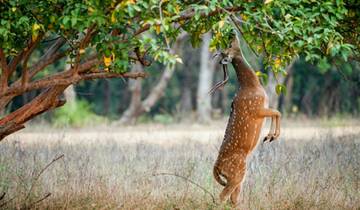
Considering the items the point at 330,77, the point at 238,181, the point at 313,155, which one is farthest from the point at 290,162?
the point at 330,77

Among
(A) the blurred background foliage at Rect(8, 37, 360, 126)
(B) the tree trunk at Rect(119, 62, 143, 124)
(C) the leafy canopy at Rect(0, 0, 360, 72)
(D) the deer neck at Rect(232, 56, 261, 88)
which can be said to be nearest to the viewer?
(C) the leafy canopy at Rect(0, 0, 360, 72)

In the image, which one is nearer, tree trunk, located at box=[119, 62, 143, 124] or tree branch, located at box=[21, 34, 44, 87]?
tree branch, located at box=[21, 34, 44, 87]

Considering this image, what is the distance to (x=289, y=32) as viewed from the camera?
7.05 meters

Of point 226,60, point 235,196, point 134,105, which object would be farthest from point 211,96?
point 226,60

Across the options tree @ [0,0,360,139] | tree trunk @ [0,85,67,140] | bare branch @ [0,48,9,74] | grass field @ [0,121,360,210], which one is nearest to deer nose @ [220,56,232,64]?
tree @ [0,0,360,139]

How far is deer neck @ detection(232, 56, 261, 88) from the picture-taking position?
8.21m

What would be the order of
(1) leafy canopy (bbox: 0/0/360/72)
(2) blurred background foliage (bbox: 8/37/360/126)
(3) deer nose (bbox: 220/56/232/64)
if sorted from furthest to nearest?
(2) blurred background foliage (bbox: 8/37/360/126), (3) deer nose (bbox: 220/56/232/64), (1) leafy canopy (bbox: 0/0/360/72)

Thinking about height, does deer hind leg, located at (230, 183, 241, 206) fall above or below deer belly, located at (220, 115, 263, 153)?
below

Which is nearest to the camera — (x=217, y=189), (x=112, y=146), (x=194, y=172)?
(x=217, y=189)

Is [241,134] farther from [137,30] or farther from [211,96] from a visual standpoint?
[211,96]

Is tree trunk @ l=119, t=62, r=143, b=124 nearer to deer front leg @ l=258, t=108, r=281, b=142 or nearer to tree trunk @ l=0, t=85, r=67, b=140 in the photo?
tree trunk @ l=0, t=85, r=67, b=140

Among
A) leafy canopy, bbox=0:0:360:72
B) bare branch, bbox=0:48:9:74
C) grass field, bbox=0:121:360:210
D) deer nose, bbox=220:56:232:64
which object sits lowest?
grass field, bbox=0:121:360:210

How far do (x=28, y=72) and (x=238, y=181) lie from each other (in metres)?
2.80

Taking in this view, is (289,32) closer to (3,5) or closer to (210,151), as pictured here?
(3,5)
